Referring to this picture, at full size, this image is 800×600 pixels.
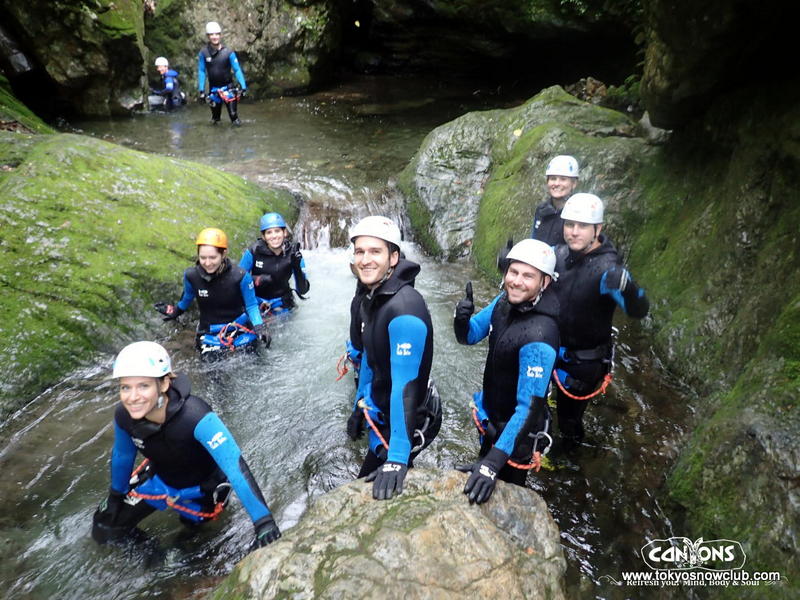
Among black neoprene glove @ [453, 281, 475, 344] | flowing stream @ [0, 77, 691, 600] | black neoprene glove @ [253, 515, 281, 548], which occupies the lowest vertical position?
flowing stream @ [0, 77, 691, 600]

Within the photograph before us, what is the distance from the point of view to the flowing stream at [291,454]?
4.03 metres

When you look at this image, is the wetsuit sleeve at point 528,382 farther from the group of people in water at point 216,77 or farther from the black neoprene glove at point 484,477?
the group of people in water at point 216,77

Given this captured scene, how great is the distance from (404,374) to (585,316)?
192 centimetres

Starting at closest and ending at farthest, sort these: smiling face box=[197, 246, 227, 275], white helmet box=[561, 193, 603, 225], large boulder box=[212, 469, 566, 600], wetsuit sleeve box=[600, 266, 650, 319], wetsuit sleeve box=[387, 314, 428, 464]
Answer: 1. large boulder box=[212, 469, 566, 600]
2. wetsuit sleeve box=[387, 314, 428, 464]
3. wetsuit sleeve box=[600, 266, 650, 319]
4. white helmet box=[561, 193, 603, 225]
5. smiling face box=[197, 246, 227, 275]

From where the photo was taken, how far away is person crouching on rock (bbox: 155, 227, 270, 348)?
19.9ft

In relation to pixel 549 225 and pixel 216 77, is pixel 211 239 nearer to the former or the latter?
pixel 549 225

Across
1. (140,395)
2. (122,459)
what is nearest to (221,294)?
(122,459)

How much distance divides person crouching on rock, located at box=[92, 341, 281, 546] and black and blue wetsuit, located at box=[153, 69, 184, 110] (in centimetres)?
1476

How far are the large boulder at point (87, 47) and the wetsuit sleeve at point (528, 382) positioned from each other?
47.6 ft

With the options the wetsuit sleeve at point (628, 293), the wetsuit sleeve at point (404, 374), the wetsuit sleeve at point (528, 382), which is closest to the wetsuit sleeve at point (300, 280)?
the wetsuit sleeve at point (404, 374)

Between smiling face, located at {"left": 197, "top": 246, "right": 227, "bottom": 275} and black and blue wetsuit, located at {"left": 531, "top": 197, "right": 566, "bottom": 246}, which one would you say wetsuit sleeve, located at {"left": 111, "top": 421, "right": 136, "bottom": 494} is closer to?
smiling face, located at {"left": 197, "top": 246, "right": 227, "bottom": 275}

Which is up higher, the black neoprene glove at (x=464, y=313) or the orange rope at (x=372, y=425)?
the black neoprene glove at (x=464, y=313)

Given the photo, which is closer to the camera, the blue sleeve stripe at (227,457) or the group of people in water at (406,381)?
the group of people in water at (406,381)

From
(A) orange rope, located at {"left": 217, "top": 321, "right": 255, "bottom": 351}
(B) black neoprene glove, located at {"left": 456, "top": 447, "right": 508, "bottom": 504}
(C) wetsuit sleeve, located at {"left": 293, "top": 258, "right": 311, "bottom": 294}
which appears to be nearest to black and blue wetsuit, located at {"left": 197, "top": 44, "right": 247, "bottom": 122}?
(C) wetsuit sleeve, located at {"left": 293, "top": 258, "right": 311, "bottom": 294}
